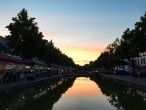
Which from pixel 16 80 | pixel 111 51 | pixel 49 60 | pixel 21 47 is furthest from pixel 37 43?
pixel 111 51

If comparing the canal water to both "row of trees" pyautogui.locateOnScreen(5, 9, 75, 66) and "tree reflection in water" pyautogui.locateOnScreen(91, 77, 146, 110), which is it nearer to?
"tree reflection in water" pyautogui.locateOnScreen(91, 77, 146, 110)

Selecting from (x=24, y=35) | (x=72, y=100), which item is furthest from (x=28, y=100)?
(x=24, y=35)

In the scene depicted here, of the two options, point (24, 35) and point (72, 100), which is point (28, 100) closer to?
point (72, 100)

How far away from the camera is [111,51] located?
5340 inches

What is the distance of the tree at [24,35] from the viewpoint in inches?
2047

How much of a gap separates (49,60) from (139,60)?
3053 centimetres

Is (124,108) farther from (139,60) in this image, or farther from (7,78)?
(139,60)

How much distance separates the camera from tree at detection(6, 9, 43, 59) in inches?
2047

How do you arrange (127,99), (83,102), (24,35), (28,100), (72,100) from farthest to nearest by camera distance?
(24,35) < (127,99) < (72,100) < (28,100) < (83,102)

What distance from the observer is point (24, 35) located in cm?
5162

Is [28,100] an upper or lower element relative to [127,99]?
lower

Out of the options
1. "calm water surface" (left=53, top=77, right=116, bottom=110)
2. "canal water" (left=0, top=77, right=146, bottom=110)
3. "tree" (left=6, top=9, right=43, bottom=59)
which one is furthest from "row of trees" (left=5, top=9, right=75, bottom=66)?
"calm water surface" (left=53, top=77, right=116, bottom=110)

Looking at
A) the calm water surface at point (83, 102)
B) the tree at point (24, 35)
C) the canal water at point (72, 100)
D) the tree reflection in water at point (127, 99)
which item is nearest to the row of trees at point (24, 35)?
the tree at point (24, 35)

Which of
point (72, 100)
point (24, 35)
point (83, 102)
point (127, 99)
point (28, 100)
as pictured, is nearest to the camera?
point (83, 102)
